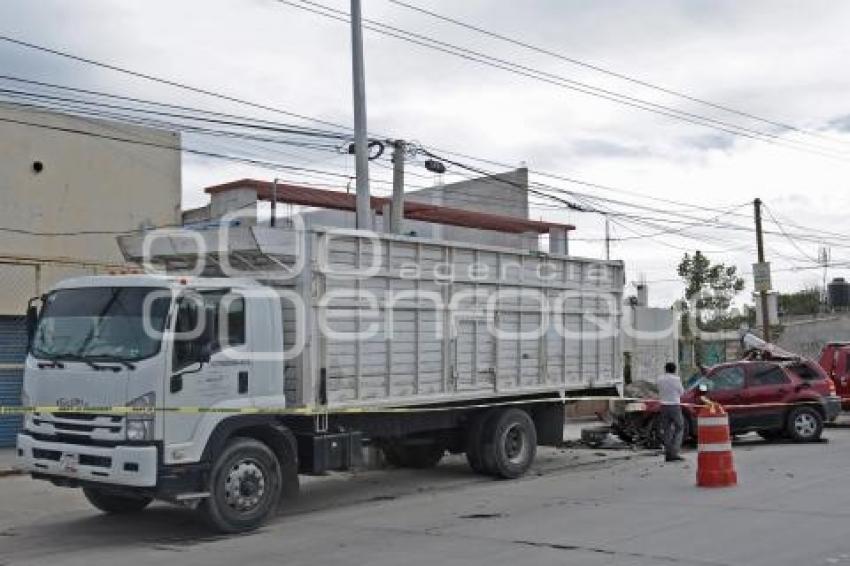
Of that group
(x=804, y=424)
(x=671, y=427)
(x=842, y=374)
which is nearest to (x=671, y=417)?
(x=671, y=427)

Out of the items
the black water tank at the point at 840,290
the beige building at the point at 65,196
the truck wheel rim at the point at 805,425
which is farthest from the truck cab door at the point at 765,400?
the black water tank at the point at 840,290

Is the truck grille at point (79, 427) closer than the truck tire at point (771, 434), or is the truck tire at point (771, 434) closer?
the truck grille at point (79, 427)

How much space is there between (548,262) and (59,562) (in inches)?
324

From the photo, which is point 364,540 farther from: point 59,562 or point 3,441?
point 3,441

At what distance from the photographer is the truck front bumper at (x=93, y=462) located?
907 cm

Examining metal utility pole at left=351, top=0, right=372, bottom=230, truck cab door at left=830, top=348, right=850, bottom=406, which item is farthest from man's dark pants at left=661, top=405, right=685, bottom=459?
truck cab door at left=830, top=348, right=850, bottom=406

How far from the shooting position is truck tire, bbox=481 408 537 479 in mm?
13531

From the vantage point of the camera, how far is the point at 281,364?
34.7ft

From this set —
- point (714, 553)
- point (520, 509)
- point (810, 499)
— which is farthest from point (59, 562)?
point (810, 499)

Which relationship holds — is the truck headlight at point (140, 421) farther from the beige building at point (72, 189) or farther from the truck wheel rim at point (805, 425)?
the truck wheel rim at point (805, 425)

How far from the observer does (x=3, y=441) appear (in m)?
17.0

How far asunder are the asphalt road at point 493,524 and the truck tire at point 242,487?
21 cm

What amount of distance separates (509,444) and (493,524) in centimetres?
413

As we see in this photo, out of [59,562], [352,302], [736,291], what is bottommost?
[59,562]
